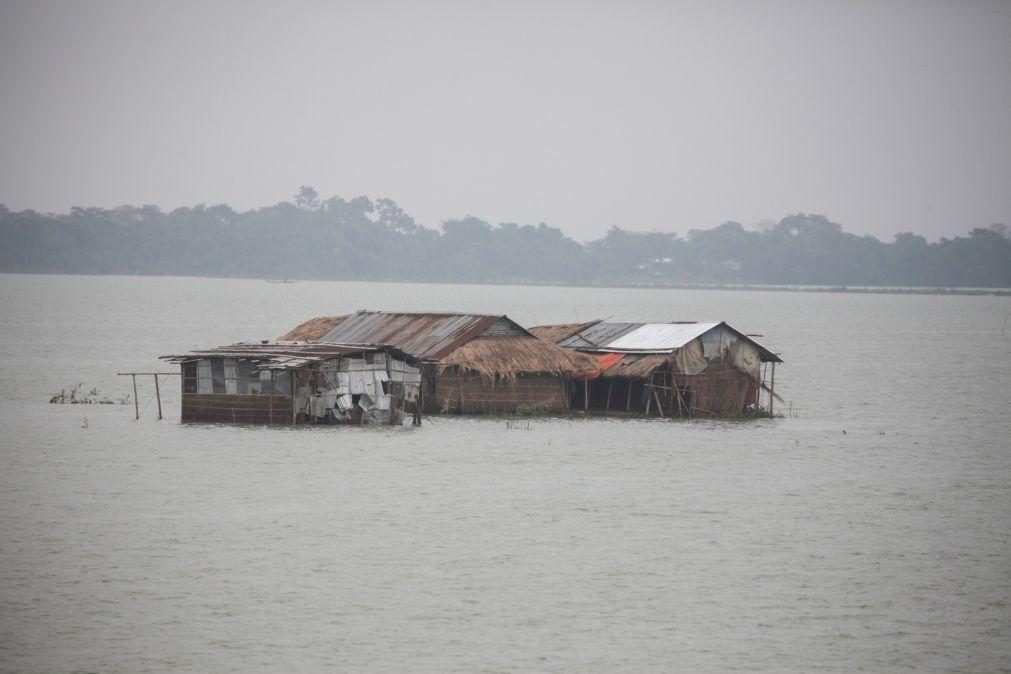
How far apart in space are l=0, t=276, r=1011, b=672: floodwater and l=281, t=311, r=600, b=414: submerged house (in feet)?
2.60

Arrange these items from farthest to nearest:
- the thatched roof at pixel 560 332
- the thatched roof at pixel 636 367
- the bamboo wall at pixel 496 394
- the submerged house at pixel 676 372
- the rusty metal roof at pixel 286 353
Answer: the thatched roof at pixel 560 332
the submerged house at pixel 676 372
the bamboo wall at pixel 496 394
the thatched roof at pixel 636 367
the rusty metal roof at pixel 286 353

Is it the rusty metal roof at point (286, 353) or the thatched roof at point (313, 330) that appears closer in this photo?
the rusty metal roof at point (286, 353)

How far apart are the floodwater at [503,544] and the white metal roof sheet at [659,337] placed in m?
2.46

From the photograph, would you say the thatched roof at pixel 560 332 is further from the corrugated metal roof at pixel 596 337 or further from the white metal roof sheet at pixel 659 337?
the white metal roof sheet at pixel 659 337

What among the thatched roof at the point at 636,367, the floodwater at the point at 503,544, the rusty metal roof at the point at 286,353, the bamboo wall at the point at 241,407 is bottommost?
the floodwater at the point at 503,544

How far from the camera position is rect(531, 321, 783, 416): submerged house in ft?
140

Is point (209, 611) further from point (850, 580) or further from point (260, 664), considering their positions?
point (850, 580)

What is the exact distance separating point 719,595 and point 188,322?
88.1 m

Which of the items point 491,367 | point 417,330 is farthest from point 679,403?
point 417,330

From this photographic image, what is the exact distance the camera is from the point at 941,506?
31.0 metres

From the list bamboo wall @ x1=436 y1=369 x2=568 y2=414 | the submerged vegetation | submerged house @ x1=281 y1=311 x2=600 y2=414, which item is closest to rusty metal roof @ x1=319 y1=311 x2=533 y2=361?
submerged house @ x1=281 y1=311 x2=600 y2=414

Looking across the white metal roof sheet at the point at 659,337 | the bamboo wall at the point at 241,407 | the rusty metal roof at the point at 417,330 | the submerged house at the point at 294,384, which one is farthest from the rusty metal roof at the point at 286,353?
the white metal roof sheet at the point at 659,337

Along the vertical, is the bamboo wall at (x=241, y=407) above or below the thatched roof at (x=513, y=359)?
below

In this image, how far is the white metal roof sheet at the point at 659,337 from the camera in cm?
4266
